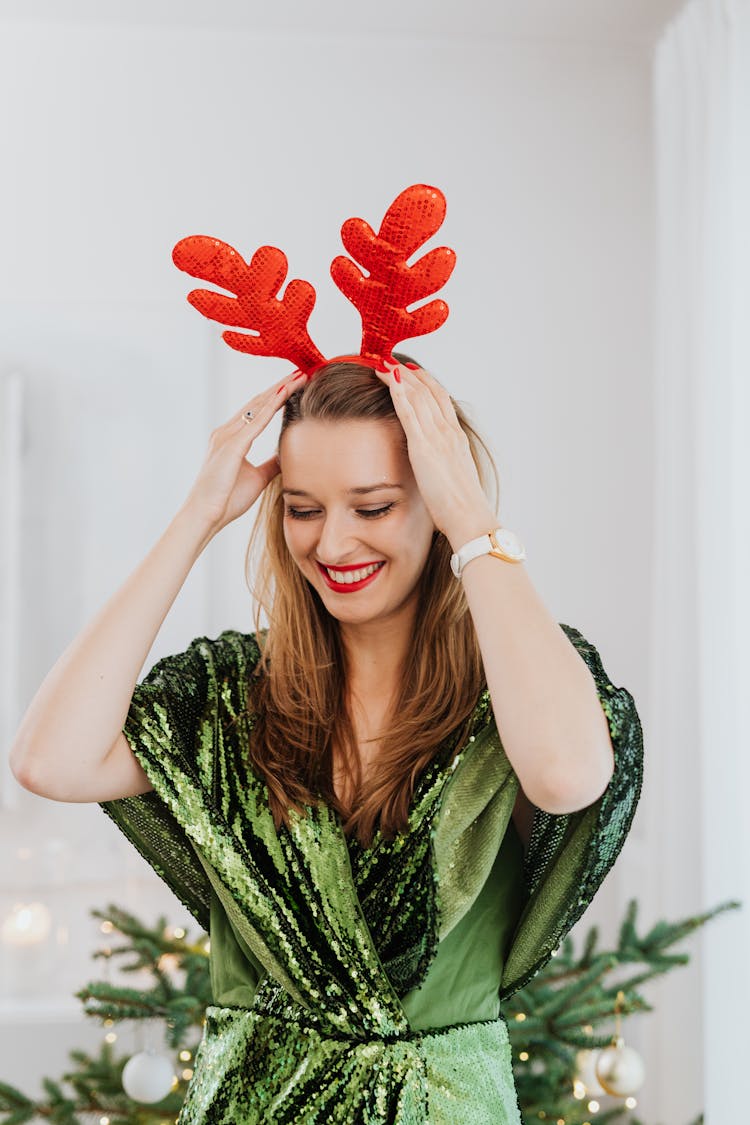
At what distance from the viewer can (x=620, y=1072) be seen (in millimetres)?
1990

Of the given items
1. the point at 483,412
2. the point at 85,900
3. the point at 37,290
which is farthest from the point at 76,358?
the point at 85,900

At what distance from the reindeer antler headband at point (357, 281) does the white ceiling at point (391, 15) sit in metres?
1.73

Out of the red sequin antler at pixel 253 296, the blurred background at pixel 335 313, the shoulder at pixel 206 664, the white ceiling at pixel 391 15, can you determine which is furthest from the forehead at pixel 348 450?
the white ceiling at pixel 391 15

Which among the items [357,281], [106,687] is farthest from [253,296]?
[106,687]

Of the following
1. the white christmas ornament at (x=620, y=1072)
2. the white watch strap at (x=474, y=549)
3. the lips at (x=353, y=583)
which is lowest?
the white christmas ornament at (x=620, y=1072)

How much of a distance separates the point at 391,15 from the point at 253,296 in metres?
1.80

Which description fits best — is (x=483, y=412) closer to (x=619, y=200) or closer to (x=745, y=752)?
(x=619, y=200)

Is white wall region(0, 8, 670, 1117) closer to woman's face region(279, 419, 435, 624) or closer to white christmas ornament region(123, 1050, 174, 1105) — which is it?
white christmas ornament region(123, 1050, 174, 1105)

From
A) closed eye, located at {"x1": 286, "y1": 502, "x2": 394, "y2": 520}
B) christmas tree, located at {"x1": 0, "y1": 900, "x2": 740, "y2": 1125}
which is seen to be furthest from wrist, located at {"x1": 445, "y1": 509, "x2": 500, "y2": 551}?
christmas tree, located at {"x1": 0, "y1": 900, "x2": 740, "y2": 1125}

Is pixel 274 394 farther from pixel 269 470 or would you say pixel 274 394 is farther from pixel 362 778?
pixel 362 778

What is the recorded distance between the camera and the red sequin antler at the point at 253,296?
1254 mm

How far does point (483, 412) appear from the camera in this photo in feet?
9.36

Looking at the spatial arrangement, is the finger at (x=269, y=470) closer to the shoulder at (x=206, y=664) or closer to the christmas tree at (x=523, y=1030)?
the shoulder at (x=206, y=664)

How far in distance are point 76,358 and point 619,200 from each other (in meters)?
1.33
